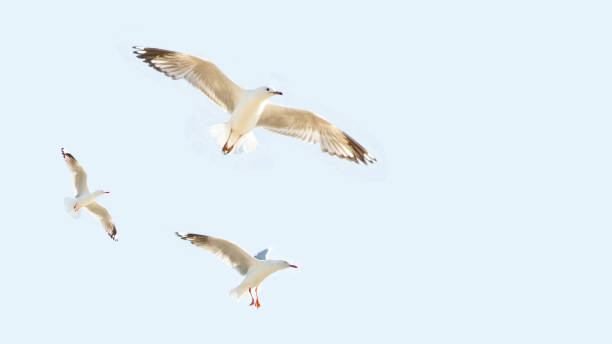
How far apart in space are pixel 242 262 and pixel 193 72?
1818 mm

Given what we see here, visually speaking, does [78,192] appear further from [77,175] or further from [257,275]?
[257,275]

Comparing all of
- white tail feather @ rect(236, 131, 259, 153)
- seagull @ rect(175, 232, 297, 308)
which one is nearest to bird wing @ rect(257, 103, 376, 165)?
white tail feather @ rect(236, 131, 259, 153)

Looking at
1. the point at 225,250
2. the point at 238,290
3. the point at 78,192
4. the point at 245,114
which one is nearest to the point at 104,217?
the point at 78,192

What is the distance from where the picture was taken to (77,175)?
32.4 ft

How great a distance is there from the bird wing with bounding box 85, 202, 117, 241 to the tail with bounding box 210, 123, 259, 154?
8.14 ft

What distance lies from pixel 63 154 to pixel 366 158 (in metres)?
3.27

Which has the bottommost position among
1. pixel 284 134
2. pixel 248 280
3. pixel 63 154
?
pixel 248 280

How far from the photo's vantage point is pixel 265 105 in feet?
27.5

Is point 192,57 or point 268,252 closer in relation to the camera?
point 192,57

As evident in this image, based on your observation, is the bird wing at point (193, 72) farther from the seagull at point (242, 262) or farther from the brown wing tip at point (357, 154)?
the seagull at point (242, 262)

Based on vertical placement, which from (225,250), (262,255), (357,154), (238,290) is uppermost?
(357,154)

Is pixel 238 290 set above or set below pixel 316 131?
below

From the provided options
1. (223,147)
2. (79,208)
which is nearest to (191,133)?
(223,147)

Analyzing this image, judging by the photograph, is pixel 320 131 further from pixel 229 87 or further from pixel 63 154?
pixel 63 154
